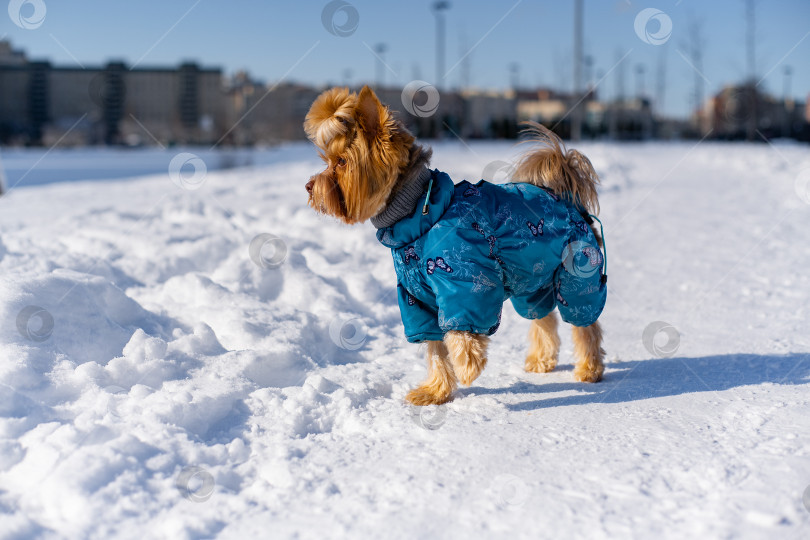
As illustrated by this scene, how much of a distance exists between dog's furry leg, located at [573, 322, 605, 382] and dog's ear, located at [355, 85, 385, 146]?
1.75 m

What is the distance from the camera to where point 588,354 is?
13.0ft

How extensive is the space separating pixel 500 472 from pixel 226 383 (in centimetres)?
150

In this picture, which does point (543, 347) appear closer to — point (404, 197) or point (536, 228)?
point (536, 228)

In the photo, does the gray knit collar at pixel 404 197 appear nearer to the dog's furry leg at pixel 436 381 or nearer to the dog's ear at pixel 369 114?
the dog's ear at pixel 369 114

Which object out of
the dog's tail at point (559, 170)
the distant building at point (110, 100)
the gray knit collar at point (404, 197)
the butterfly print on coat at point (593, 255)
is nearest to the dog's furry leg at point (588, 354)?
the butterfly print on coat at point (593, 255)

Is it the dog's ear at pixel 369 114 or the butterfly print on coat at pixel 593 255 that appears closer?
the dog's ear at pixel 369 114

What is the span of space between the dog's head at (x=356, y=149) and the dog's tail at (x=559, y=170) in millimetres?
986

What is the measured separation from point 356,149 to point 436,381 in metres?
1.32

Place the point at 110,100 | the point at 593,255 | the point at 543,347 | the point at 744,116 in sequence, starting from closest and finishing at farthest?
the point at 593,255
the point at 543,347
the point at 744,116
the point at 110,100

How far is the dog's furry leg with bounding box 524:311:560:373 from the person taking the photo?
4195 mm

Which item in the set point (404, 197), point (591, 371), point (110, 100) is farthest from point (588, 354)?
point (110, 100)

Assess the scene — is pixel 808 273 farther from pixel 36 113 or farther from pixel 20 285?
pixel 36 113

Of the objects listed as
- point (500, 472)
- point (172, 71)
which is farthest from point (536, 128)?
point (172, 71)

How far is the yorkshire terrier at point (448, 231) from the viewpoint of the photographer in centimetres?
329
